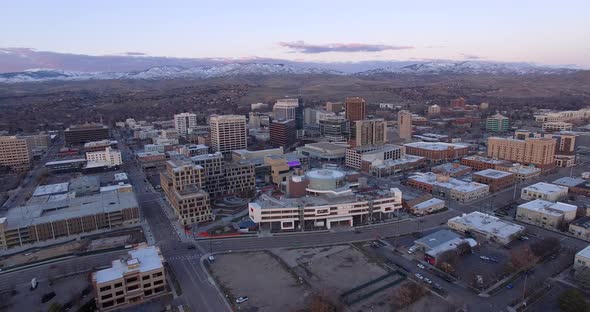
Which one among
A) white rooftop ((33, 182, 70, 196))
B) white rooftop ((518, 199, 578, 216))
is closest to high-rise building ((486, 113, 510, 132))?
white rooftop ((518, 199, 578, 216))

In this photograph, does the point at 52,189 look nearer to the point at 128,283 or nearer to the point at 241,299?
the point at 128,283

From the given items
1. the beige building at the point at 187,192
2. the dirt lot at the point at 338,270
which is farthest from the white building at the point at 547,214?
the beige building at the point at 187,192

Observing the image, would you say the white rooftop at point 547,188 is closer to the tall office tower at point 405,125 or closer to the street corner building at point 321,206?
the street corner building at point 321,206

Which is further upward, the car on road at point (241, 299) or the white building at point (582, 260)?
the white building at point (582, 260)

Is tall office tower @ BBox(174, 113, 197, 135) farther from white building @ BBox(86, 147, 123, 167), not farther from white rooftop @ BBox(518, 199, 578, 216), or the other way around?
white rooftop @ BBox(518, 199, 578, 216)

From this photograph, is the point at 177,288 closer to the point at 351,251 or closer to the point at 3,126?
the point at 351,251
